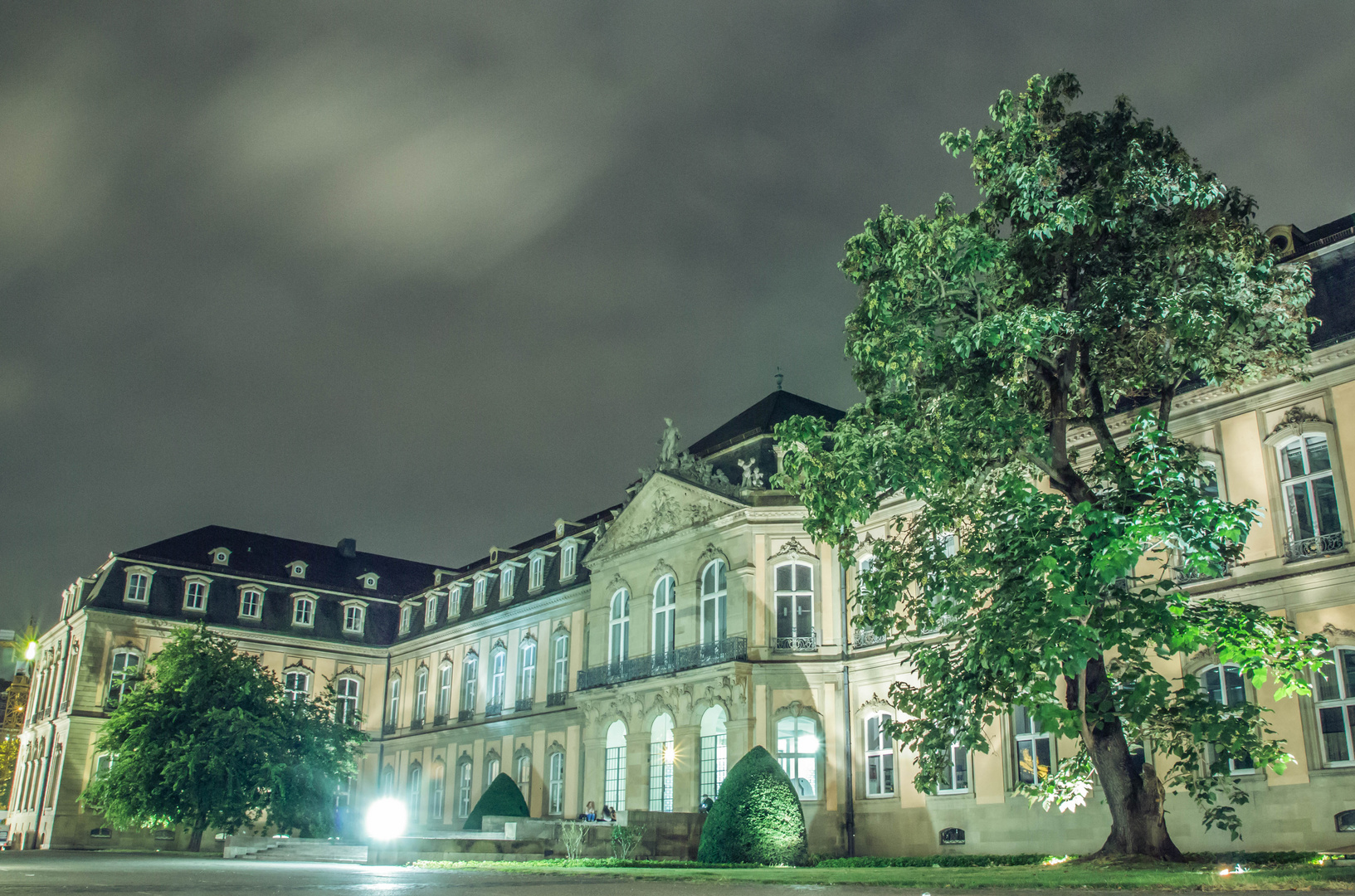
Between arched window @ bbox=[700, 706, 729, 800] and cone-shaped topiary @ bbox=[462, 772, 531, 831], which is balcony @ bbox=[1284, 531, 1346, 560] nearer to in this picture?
arched window @ bbox=[700, 706, 729, 800]

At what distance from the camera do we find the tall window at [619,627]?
36.1 metres

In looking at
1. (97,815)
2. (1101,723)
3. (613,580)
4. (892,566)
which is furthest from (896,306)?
(97,815)

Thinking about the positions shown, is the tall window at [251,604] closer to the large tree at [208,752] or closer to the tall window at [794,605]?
the large tree at [208,752]

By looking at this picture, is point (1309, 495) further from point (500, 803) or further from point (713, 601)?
point (500, 803)

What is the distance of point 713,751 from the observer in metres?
31.2

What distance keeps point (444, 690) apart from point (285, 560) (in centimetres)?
1306

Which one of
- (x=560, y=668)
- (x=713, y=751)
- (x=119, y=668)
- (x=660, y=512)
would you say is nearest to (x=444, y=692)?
(x=560, y=668)

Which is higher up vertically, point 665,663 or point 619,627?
point 619,627

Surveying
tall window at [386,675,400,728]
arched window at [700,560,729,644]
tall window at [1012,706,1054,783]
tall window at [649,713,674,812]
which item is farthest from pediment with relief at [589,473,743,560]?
tall window at [386,675,400,728]

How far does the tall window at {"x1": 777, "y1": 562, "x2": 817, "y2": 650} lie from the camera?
30578 millimetres

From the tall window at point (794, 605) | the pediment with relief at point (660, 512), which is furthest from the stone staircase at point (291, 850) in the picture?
the tall window at point (794, 605)

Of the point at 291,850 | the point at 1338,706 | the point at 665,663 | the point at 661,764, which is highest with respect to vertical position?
the point at 665,663

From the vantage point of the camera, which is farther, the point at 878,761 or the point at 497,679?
the point at 497,679

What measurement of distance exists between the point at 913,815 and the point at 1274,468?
1180 centimetres
